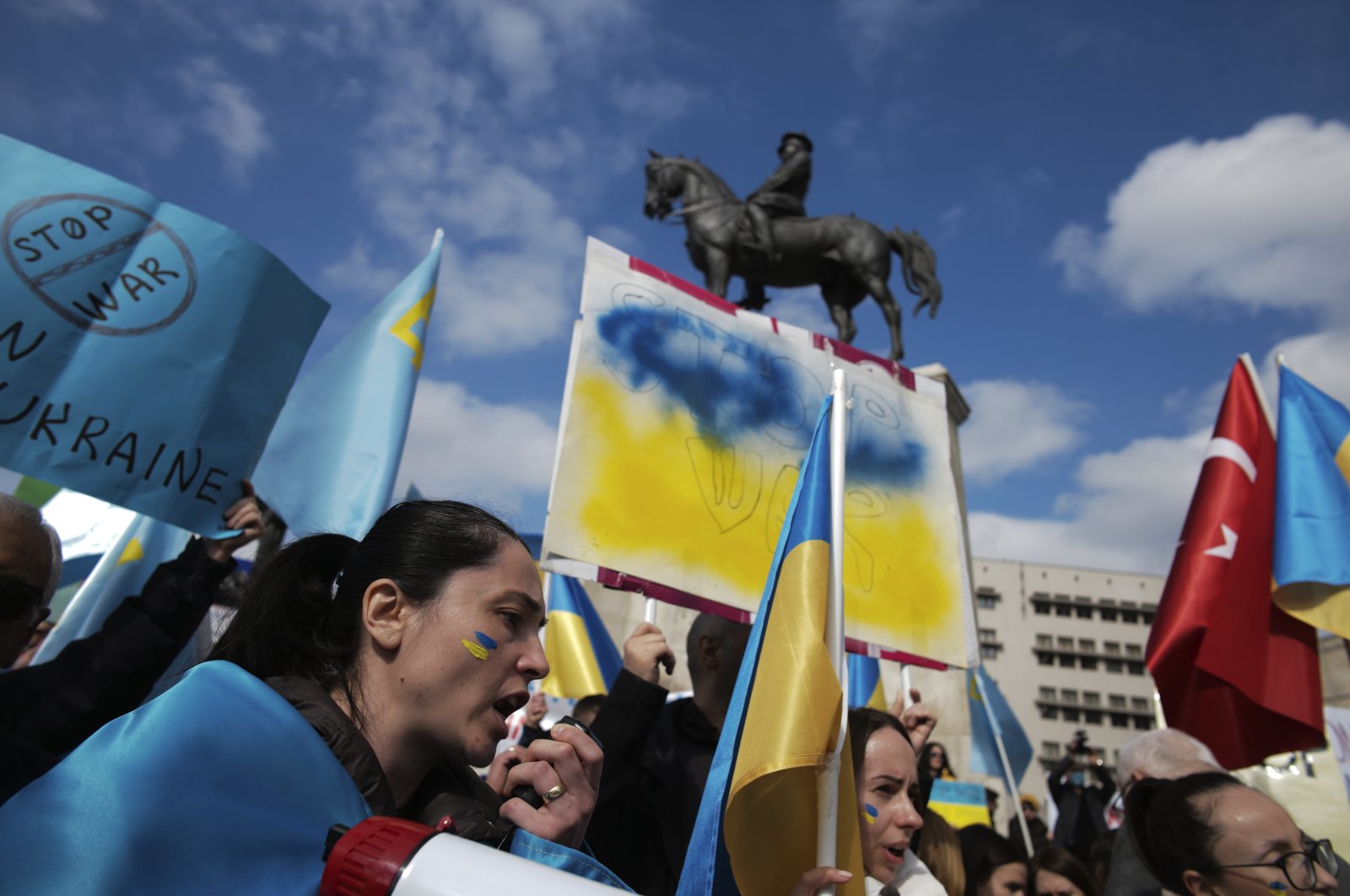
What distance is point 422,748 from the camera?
146cm

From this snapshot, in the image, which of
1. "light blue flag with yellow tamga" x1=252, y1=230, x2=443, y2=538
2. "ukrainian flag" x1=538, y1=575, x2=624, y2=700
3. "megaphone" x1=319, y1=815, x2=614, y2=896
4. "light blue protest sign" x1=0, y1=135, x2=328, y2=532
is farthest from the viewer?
"ukrainian flag" x1=538, y1=575, x2=624, y2=700

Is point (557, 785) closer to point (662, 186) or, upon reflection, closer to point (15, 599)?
point (15, 599)

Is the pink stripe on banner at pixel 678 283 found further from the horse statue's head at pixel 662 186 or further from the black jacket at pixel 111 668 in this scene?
the horse statue's head at pixel 662 186

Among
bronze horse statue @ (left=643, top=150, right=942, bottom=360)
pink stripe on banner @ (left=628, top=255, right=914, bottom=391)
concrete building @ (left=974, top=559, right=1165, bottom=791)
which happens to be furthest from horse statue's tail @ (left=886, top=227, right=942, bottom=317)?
concrete building @ (left=974, top=559, right=1165, bottom=791)

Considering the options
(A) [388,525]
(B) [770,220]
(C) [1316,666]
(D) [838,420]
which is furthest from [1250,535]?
(B) [770,220]

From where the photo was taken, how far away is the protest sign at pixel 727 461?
3256mm

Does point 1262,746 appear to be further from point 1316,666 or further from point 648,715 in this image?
point 648,715

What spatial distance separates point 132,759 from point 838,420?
1.64 meters

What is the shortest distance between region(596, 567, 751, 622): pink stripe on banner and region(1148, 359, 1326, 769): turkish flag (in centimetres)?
242

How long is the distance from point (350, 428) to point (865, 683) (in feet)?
10.9

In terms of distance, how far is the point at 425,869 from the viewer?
0.89m

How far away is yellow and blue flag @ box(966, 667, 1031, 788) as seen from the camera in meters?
7.52

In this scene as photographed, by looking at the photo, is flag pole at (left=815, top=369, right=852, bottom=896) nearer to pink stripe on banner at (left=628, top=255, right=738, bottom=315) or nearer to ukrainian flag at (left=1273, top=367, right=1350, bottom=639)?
pink stripe on banner at (left=628, top=255, right=738, bottom=315)

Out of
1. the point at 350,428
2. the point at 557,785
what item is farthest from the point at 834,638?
the point at 350,428
